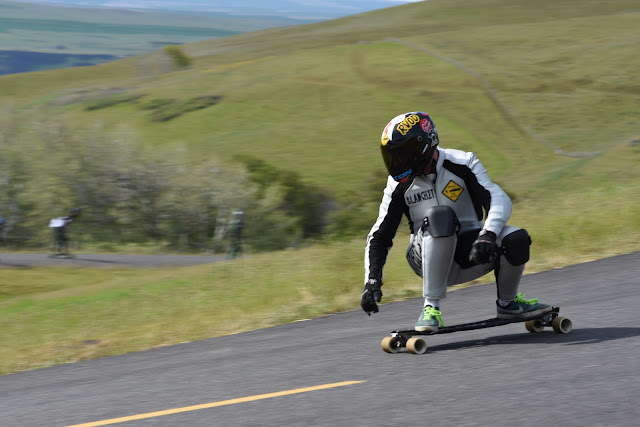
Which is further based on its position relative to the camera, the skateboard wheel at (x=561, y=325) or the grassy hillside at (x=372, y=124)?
the grassy hillside at (x=372, y=124)

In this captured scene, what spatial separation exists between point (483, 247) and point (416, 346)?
3.03 feet

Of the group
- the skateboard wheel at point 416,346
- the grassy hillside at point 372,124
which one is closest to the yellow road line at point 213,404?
the skateboard wheel at point 416,346

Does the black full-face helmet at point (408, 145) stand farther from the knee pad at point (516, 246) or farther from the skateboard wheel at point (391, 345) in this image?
the skateboard wheel at point (391, 345)

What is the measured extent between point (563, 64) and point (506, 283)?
263ft

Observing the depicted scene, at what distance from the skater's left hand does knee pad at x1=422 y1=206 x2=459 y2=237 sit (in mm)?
213

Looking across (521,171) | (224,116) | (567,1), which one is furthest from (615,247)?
(567,1)

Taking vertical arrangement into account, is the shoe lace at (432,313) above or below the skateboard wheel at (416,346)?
above

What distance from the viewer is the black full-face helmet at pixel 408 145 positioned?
5.39m

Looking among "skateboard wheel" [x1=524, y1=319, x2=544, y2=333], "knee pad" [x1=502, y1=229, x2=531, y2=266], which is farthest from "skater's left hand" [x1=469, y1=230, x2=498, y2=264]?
"skateboard wheel" [x1=524, y1=319, x2=544, y2=333]

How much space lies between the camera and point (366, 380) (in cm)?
489

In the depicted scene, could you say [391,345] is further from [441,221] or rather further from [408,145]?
[408,145]

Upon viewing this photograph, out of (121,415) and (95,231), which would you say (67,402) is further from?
(95,231)

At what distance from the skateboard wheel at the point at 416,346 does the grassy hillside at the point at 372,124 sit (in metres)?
3.36

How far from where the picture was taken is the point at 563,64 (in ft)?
264
